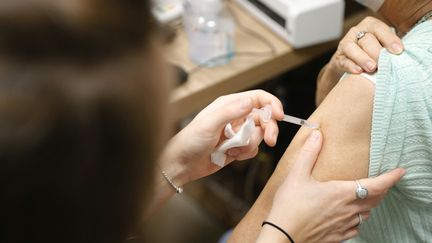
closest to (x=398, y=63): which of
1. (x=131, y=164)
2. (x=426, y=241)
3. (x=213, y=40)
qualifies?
(x=426, y=241)

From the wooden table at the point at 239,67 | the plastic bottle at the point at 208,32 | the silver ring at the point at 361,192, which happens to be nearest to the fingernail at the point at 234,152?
the silver ring at the point at 361,192

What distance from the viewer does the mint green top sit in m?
1.06

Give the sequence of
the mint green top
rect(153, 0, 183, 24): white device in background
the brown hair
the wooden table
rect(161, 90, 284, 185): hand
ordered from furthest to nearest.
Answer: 1. rect(153, 0, 183, 24): white device in background
2. the wooden table
3. rect(161, 90, 284, 185): hand
4. the mint green top
5. the brown hair

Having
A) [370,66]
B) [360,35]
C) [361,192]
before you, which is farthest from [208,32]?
[361,192]

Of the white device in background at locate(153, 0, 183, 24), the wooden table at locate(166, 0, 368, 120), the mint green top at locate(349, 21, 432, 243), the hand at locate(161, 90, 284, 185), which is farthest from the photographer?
the white device in background at locate(153, 0, 183, 24)

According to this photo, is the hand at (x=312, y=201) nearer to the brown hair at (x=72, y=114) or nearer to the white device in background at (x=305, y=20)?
the brown hair at (x=72, y=114)

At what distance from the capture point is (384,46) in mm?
1165

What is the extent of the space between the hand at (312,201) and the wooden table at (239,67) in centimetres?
68

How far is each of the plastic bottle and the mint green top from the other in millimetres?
806

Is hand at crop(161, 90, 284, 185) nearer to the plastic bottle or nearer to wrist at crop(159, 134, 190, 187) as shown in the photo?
wrist at crop(159, 134, 190, 187)

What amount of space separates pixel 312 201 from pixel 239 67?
2.67 feet

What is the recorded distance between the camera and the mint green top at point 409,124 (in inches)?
41.6

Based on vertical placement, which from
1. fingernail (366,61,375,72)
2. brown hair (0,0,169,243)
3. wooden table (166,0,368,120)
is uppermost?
brown hair (0,0,169,243)

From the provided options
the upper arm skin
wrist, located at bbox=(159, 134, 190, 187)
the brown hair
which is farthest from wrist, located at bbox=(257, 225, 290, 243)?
the brown hair
